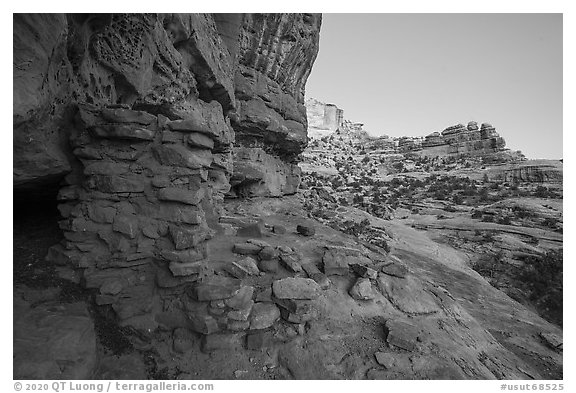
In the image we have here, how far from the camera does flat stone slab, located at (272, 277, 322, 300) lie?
13.7 ft

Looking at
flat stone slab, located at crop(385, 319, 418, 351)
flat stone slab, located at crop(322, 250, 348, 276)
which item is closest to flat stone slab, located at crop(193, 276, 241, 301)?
flat stone slab, located at crop(322, 250, 348, 276)

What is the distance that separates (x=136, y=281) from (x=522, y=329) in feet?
26.2

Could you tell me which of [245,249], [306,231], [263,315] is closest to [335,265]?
[245,249]

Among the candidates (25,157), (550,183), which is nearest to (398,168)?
(550,183)

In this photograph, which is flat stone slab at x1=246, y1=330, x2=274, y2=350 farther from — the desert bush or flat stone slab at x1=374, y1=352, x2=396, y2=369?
the desert bush

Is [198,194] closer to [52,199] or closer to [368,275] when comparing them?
[52,199]

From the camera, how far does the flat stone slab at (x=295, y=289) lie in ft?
13.7

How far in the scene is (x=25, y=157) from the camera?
341 centimetres

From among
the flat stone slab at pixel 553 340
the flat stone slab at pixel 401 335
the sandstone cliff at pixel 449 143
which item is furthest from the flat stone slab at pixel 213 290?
the sandstone cliff at pixel 449 143

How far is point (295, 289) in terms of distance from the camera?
427 cm

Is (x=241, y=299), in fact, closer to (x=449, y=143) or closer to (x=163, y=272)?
(x=163, y=272)

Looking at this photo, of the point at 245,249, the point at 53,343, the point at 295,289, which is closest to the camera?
the point at 53,343

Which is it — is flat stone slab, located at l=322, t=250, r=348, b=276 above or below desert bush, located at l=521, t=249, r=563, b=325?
above

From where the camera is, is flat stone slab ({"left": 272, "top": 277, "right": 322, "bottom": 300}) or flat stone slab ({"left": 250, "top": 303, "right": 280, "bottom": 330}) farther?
flat stone slab ({"left": 272, "top": 277, "right": 322, "bottom": 300})
